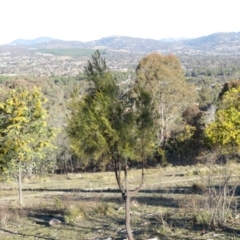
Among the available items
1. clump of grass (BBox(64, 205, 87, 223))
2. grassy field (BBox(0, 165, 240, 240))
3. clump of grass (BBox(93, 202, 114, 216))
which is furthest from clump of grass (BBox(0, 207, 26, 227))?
clump of grass (BBox(93, 202, 114, 216))

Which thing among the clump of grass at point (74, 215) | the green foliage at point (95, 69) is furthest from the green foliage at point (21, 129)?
the green foliage at point (95, 69)

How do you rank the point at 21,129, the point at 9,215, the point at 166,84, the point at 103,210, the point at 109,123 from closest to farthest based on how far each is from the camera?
the point at 109,123
the point at 21,129
the point at 103,210
the point at 9,215
the point at 166,84

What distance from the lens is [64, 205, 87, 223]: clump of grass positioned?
11.4 meters

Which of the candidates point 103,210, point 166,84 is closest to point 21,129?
point 103,210

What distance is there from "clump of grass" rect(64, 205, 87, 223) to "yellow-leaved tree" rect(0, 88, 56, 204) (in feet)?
5.98

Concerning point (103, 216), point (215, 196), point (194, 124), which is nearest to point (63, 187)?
point (103, 216)

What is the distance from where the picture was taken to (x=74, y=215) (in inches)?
456

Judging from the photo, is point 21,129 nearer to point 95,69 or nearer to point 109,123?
point 95,69

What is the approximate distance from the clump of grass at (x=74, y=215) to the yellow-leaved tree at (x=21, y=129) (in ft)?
5.98

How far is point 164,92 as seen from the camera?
115 ft

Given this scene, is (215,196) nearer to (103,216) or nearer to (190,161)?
(103,216)

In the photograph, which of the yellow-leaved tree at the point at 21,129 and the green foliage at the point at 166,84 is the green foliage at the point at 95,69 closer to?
the yellow-leaved tree at the point at 21,129

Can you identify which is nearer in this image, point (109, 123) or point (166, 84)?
point (109, 123)

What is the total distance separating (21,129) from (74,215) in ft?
9.26
